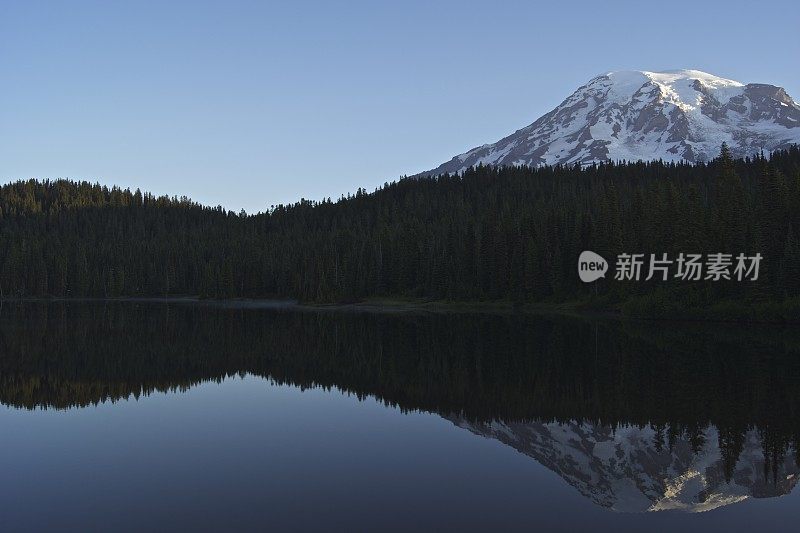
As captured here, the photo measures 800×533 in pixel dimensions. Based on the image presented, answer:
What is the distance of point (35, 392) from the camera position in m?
37.0

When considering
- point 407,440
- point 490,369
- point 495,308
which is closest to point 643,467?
point 407,440

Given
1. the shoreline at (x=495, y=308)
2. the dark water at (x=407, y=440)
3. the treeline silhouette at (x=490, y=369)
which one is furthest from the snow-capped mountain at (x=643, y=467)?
the shoreline at (x=495, y=308)

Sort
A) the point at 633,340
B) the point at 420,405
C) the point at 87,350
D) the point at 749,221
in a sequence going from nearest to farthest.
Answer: the point at 420,405 < the point at 87,350 < the point at 633,340 < the point at 749,221

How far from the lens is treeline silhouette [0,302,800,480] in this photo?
96.6 feet

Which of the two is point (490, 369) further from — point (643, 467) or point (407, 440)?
point (643, 467)

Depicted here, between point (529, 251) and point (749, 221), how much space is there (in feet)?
149

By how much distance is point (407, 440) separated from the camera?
85.1 ft

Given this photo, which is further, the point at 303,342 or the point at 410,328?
the point at 410,328

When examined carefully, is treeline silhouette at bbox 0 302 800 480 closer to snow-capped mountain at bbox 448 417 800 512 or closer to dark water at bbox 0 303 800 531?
A: dark water at bbox 0 303 800 531

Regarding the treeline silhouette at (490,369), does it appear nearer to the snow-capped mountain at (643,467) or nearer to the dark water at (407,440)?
the dark water at (407,440)

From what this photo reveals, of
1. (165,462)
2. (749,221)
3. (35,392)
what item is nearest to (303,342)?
(35,392)

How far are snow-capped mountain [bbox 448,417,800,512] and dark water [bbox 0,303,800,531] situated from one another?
94 millimetres

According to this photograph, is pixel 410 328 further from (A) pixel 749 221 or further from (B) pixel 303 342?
(A) pixel 749 221

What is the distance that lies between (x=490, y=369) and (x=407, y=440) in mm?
17895
